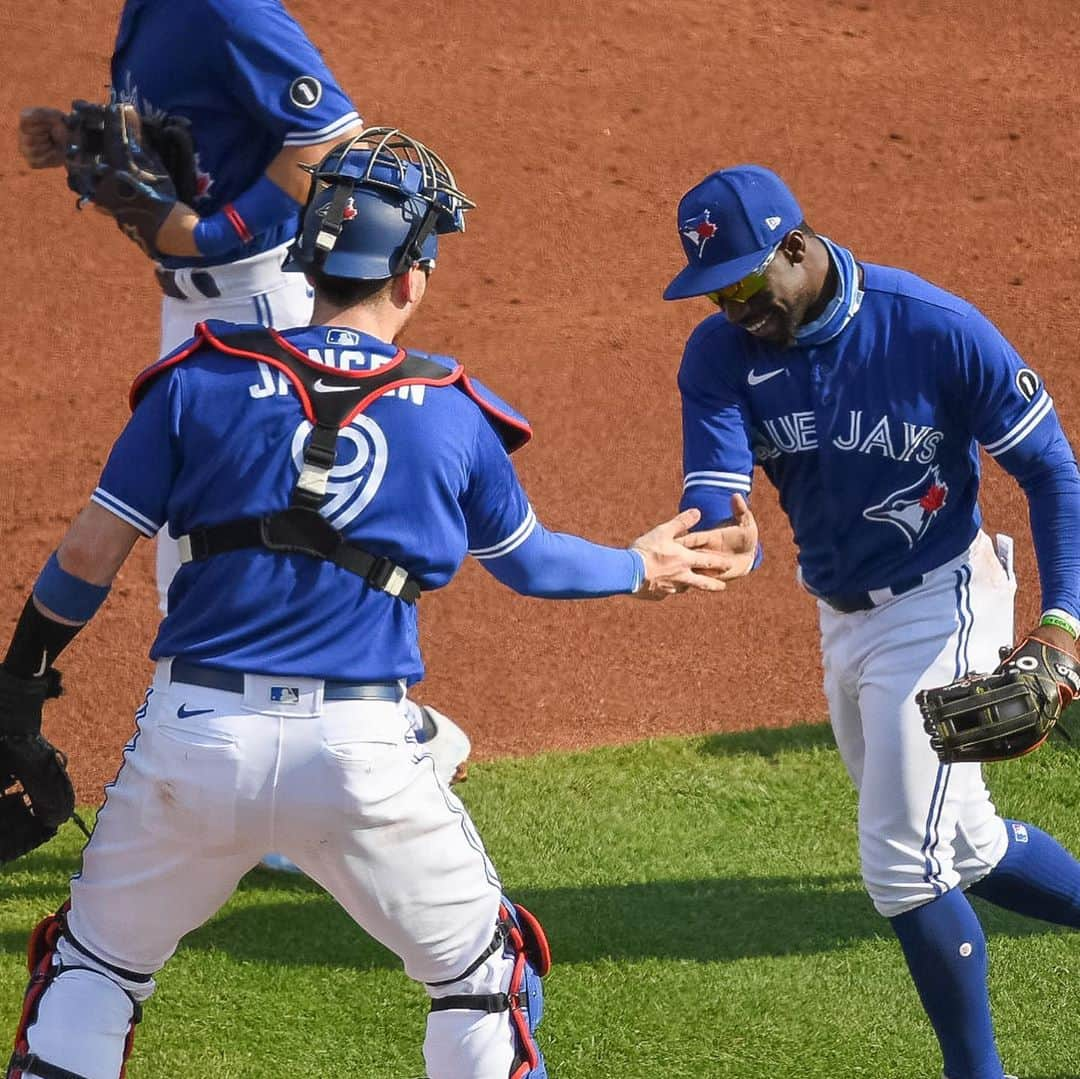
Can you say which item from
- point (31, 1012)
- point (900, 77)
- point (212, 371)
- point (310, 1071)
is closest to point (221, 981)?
point (310, 1071)

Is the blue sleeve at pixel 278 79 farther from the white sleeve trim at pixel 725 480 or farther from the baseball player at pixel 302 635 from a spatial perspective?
the white sleeve trim at pixel 725 480

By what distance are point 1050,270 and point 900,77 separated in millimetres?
2476

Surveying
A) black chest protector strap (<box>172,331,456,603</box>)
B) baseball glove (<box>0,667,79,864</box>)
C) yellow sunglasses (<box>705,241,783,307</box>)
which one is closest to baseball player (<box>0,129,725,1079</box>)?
black chest protector strap (<box>172,331,456,603</box>)

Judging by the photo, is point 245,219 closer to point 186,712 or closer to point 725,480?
point 725,480

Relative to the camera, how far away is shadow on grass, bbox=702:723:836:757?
5.65m

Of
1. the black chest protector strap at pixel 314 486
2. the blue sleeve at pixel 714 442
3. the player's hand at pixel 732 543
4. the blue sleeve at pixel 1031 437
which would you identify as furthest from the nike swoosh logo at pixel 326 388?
the blue sleeve at pixel 1031 437

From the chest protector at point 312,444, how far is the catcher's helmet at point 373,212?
19 cm

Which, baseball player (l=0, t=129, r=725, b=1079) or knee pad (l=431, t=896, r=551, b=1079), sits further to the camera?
knee pad (l=431, t=896, r=551, b=1079)

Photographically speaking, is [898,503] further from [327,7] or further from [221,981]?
[327,7]

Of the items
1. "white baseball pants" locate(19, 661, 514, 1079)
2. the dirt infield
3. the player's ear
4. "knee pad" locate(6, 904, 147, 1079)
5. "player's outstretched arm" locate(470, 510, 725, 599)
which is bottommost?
the dirt infield

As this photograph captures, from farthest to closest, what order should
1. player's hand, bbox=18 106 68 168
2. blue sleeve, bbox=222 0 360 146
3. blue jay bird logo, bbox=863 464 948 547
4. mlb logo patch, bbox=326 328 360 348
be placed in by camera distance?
player's hand, bbox=18 106 68 168, blue sleeve, bbox=222 0 360 146, blue jay bird logo, bbox=863 464 948 547, mlb logo patch, bbox=326 328 360 348

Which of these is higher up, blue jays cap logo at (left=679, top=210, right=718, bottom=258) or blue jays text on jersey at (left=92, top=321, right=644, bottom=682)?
blue jays cap logo at (left=679, top=210, right=718, bottom=258)

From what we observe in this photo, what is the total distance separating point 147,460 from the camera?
3082 mm

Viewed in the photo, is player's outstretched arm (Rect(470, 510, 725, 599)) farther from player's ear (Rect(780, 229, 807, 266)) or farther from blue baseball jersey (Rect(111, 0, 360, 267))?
blue baseball jersey (Rect(111, 0, 360, 267))
